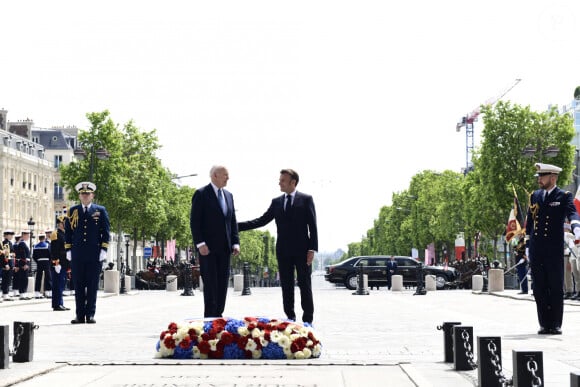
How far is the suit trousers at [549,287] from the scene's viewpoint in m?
13.6

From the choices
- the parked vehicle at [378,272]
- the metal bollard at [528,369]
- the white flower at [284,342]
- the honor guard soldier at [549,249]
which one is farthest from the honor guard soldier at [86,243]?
the parked vehicle at [378,272]

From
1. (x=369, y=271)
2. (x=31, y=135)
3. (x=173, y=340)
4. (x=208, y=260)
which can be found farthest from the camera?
(x=31, y=135)

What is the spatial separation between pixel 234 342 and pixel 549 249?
529 centimetres

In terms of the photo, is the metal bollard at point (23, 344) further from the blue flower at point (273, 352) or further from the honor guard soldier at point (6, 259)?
the honor guard soldier at point (6, 259)

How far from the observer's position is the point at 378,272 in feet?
166

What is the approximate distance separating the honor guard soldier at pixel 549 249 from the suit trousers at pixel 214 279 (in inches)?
165

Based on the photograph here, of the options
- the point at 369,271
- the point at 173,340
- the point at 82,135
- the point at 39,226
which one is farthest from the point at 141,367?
the point at 39,226

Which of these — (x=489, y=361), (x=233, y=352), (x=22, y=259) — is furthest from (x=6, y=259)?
(x=489, y=361)

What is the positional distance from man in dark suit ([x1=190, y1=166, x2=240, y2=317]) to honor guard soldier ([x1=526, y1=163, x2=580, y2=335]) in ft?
13.4

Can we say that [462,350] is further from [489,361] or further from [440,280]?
[440,280]

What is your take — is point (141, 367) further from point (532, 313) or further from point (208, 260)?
point (532, 313)

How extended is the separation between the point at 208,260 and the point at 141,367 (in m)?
3.19

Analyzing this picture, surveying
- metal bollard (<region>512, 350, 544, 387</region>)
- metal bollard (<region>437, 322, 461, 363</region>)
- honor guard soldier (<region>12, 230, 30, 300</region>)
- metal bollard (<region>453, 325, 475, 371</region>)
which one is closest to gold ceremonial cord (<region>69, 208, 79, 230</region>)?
metal bollard (<region>437, 322, 461, 363</region>)

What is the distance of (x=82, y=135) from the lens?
59312mm
